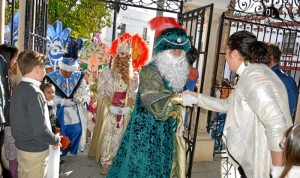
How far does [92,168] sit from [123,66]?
1640 millimetres

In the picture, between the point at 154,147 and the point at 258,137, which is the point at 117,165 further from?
the point at 258,137

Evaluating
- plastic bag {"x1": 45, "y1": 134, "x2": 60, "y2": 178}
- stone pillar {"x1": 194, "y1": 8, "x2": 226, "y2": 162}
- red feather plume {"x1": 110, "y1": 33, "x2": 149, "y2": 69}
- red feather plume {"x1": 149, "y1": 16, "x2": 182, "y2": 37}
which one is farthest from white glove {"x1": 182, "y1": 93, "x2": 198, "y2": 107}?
red feather plume {"x1": 110, "y1": 33, "x2": 149, "y2": 69}

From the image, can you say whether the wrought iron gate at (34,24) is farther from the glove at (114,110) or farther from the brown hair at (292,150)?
the brown hair at (292,150)

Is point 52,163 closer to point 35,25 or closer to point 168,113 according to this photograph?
point 168,113

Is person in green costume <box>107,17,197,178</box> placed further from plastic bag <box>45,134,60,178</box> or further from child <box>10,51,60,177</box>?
child <box>10,51,60,177</box>

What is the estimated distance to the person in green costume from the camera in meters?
3.14

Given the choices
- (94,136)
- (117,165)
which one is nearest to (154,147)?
(117,165)

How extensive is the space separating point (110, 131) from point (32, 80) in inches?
81.6

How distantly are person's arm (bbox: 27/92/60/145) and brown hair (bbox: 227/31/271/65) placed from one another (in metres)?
1.74

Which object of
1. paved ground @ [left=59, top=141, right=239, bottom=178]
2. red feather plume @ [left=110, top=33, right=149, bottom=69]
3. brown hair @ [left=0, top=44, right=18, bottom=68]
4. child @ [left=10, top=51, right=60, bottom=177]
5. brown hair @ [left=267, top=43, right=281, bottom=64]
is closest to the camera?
child @ [left=10, top=51, right=60, bottom=177]

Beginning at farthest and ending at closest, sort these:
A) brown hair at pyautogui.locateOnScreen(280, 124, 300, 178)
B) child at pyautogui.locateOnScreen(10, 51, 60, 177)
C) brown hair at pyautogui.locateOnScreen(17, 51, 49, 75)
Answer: brown hair at pyautogui.locateOnScreen(17, 51, 49, 75), child at pyautogui.locateOnScreen(10, 51, 60, 177), brown hair at pyautogui.locateOnScreen(280, 124, 300, 178)

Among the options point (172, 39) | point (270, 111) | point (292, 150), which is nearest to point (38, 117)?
point (172, 39)

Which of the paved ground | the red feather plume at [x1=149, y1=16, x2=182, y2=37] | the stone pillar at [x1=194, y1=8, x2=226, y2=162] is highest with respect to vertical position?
the red feather plume at [x1=149, y1=16, x2=182, y2=37]

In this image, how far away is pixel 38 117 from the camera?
268cm
